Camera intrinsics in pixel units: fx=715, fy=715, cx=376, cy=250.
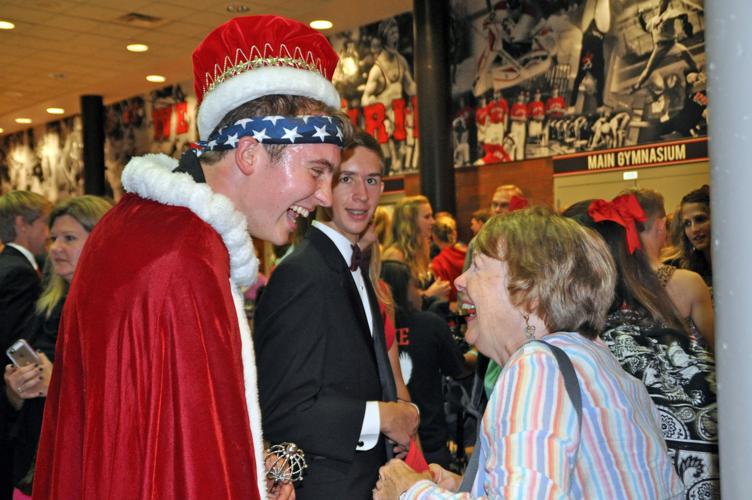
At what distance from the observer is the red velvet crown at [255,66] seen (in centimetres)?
167

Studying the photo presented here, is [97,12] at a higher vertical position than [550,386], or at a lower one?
higher

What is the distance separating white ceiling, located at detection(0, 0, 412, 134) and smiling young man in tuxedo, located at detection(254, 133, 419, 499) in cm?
628

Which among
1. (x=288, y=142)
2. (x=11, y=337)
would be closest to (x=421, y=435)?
(x=11, y=337)

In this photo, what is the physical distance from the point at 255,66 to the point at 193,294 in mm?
628

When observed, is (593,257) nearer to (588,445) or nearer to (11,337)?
(588,445)

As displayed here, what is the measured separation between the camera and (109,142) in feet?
45.2

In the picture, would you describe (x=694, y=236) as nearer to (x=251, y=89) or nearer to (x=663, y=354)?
(x=663, y=354)

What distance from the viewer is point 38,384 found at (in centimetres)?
301

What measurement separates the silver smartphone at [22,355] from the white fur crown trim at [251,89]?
5.75 ft

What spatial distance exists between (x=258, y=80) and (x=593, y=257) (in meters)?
0.89

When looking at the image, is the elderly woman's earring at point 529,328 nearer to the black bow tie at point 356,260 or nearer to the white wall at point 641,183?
the black bow tie at point 356,260

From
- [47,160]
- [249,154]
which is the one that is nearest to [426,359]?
[249,154]

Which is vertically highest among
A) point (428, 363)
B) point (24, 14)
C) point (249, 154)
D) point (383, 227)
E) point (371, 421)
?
point (24, 14)

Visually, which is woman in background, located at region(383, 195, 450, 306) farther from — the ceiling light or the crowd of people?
the ceiling light
